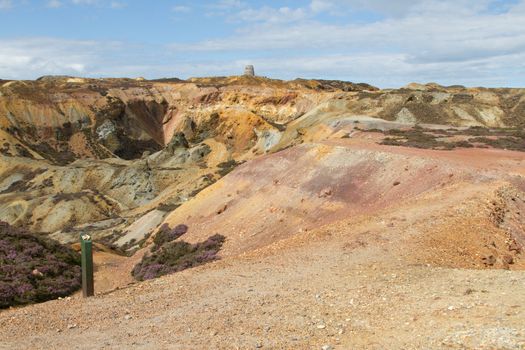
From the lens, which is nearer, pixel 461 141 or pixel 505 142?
pixel 505 142

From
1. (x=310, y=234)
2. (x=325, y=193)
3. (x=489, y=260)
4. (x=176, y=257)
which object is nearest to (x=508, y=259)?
(x=489, y=260)

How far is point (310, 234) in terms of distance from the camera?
20250 millimetres

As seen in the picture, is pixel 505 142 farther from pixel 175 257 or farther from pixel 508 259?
pixel 175 257

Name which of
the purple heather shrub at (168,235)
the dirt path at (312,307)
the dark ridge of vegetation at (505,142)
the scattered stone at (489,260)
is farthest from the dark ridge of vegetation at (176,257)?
the dark ridge of vegetation at (505,142)

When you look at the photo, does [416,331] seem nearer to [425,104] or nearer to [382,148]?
[382,148]

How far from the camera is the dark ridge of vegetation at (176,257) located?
25484mm

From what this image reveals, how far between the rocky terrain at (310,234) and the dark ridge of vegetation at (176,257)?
67cm

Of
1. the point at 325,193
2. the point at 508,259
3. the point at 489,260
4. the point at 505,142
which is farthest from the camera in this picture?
the point at 505,142

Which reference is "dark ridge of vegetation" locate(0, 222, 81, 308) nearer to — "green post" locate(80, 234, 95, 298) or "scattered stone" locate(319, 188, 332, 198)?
"green post" locate(80, 234, 95, 298)

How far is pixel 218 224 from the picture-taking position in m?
29.5

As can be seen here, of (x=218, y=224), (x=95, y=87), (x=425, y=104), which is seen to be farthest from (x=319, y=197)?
(x=95, y=87)

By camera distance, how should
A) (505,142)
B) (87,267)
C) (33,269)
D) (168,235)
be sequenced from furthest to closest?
(505,142) → (168,235) → (33,269) → (87,267)

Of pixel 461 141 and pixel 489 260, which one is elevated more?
pixel 461 141

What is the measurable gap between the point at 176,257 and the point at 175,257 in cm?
6
